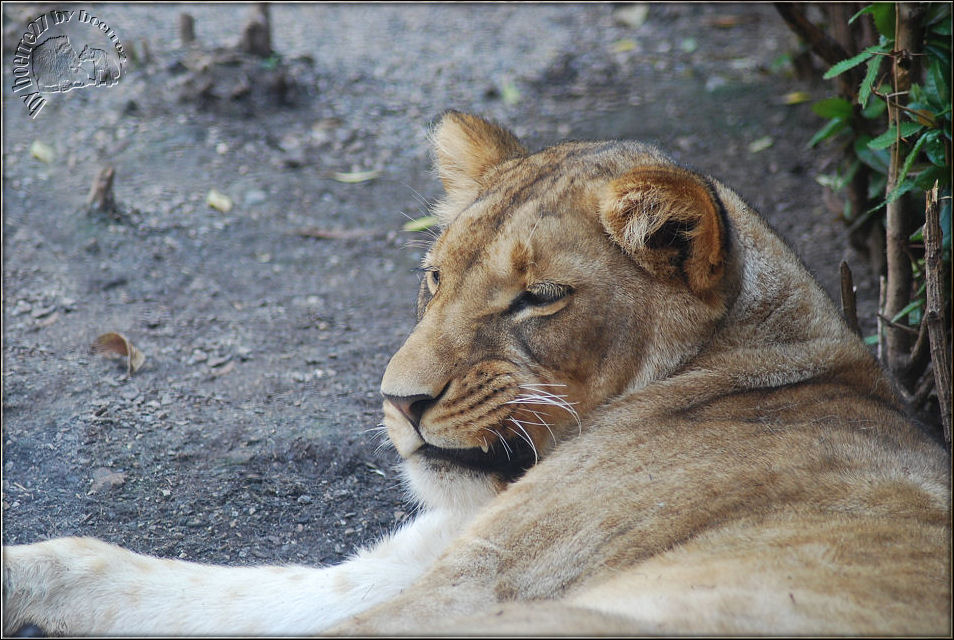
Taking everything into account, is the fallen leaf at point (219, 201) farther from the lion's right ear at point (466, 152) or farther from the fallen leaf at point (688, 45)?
the fallen leaf at point (688, 45)

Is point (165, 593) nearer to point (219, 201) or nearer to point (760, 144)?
point (219, 201)

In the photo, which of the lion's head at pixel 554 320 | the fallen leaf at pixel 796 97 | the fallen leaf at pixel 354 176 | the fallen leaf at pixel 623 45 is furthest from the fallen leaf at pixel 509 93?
the lion's head at pixel 554 320

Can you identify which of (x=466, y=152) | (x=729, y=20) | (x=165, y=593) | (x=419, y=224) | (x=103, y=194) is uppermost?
(x=466, y=152)

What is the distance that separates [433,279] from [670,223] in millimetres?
788

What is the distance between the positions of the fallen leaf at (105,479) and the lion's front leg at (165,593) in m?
0.52

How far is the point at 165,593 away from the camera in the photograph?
9.66 ft

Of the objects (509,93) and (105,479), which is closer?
(105,479)

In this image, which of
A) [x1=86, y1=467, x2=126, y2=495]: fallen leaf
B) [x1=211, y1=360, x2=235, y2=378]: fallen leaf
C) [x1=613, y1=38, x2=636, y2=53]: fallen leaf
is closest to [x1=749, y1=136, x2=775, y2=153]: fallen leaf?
[x1=613, y1=38, x2=636, y2=53]: fallen leaf

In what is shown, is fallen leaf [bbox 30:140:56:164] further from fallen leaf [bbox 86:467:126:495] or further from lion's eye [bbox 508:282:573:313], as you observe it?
lion's eye [bbox 508:282:573:313]

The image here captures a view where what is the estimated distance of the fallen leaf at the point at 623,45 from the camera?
345 inches

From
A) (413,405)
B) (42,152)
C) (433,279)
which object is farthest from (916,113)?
(42,152)

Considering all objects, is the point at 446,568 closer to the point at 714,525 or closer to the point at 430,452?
the point at 430,452

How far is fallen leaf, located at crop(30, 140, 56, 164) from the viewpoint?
20.3 ft

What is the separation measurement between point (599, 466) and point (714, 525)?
0.36m
